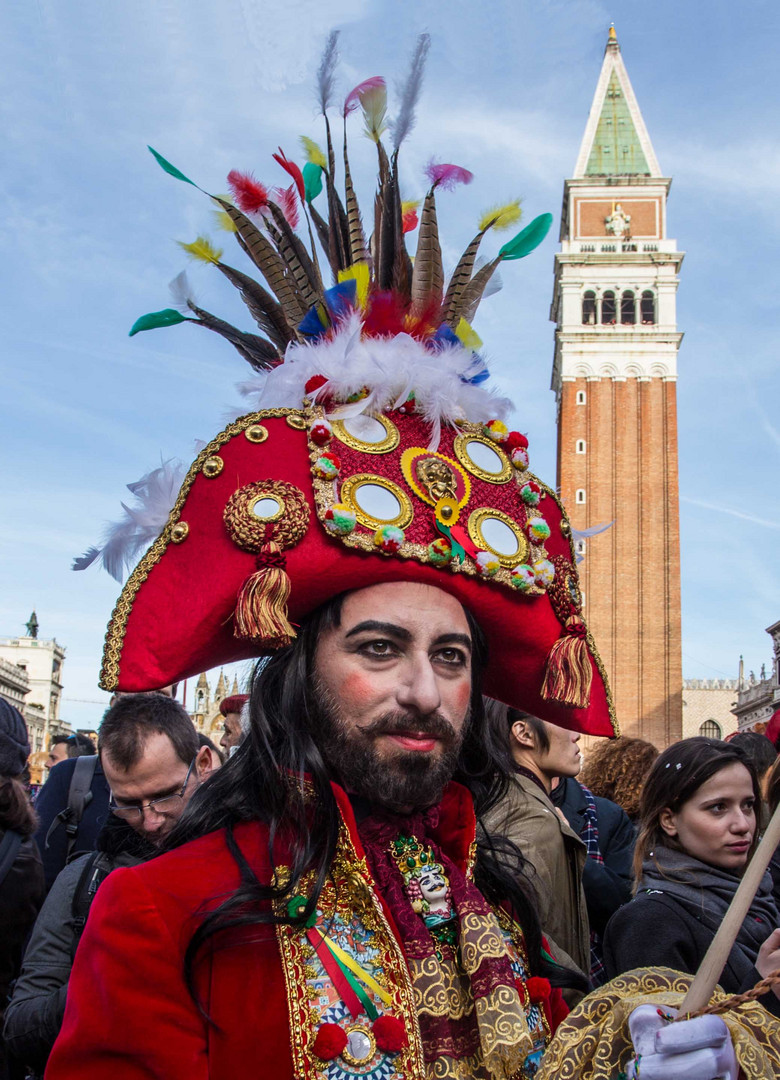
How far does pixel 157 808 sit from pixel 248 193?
1904 mm

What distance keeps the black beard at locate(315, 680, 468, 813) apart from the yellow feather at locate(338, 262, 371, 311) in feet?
2.58

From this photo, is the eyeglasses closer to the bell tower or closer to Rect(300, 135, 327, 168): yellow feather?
Rect(300, 135, 327, 168): yellow feather

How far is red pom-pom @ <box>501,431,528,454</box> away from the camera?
2.16 meters

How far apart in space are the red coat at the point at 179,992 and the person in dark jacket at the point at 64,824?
191cm

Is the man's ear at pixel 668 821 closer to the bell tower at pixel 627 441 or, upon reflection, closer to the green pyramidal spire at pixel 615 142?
the bell tower at pixel 627 441

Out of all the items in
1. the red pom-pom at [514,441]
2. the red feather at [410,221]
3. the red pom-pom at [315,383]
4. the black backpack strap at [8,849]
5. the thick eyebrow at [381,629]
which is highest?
the red feather at [410,221]

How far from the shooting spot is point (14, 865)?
3197 mm

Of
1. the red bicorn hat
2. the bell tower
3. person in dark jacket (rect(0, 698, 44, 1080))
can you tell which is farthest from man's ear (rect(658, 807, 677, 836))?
the bell tower

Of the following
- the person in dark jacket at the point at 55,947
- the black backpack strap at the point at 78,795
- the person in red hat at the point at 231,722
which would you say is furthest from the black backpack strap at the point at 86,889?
the person in red hat at the point at 231,722

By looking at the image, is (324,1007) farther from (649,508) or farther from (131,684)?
(649,508)

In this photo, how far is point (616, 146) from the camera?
1672 inches

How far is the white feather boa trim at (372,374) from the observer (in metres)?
1.97

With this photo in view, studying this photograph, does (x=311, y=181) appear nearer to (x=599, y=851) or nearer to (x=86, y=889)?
(x=86, y=889)

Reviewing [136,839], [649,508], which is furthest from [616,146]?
[136,839]
